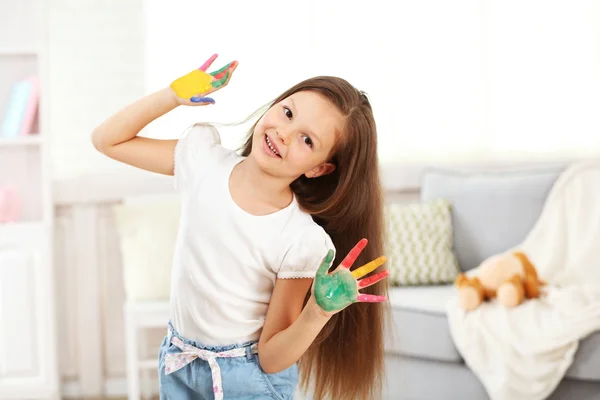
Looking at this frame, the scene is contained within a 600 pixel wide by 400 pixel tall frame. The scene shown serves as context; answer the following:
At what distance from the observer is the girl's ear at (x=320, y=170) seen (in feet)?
4.63

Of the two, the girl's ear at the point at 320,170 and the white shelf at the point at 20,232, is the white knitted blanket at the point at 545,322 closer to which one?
the girl's ear at the point at 320,170

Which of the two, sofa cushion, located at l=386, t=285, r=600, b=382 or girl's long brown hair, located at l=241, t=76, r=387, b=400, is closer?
girl's long brown hair, located at l=241, t=76, r=387, b=400

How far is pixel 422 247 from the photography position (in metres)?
3.40

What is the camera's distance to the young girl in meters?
1.35

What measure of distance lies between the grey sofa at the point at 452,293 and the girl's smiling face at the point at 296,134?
129 cm

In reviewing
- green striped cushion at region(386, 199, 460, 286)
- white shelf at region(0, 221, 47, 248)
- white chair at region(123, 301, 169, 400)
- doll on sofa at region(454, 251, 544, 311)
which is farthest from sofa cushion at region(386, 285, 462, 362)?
white shelf at region(0, 221, 47, 248)

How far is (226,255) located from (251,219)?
70 mm

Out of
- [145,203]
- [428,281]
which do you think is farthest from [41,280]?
[428,281]

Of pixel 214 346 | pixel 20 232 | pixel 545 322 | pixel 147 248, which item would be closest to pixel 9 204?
pixel 20 232

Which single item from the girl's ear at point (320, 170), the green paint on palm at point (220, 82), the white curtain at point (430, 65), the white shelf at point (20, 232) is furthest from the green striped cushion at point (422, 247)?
the green paint on palm at point (220, 82)

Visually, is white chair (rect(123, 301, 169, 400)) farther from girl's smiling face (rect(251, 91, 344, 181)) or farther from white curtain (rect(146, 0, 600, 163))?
girl's smiling face (rect(251, 91, 344, 181))

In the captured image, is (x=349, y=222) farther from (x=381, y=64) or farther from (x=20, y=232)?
(x=381, y=64)

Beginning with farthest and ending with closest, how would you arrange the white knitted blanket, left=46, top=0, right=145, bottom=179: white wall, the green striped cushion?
left=46, top=0, right=145, bottom=179: white wall < the green striped cushion < the white knitted blanket

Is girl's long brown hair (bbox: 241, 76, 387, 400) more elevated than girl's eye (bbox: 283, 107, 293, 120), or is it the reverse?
girl's eye (bbox: 283, 107, 293, 120)
